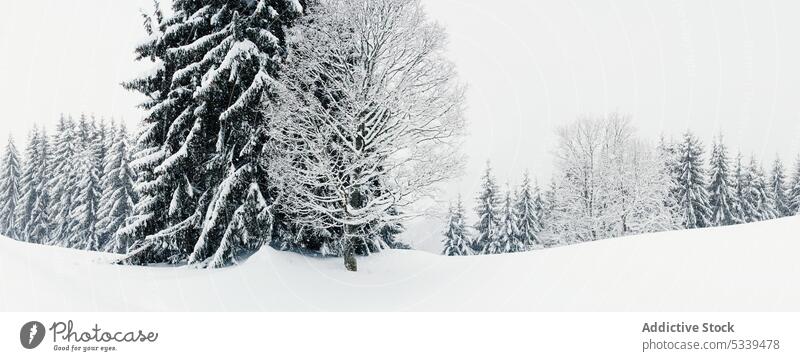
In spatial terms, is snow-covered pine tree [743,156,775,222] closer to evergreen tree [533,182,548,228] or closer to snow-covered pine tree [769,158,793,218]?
snow-covered pine tree [769,158,793,218]

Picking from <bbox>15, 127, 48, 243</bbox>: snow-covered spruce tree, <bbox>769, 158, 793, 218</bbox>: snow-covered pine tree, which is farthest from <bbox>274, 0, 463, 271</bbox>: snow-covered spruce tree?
<bbox>769, 158, 793, 218</bbox>: snow-covered pine tree

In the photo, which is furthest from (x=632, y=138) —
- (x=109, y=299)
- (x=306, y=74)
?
(x=109, y=299)

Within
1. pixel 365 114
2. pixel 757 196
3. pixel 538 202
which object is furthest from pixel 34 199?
pixel 757 196

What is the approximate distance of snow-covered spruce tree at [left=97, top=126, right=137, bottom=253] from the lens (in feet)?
124

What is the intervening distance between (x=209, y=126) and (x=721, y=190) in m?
43.2

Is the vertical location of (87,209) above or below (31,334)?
above

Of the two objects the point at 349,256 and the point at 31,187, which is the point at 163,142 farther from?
the point at 31,187

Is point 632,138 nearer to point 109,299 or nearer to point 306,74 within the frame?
point 306,74

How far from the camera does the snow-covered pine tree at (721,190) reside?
138ft

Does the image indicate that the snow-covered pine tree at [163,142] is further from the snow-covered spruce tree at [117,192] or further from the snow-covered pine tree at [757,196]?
the snow-covered pine tree at [757,196]

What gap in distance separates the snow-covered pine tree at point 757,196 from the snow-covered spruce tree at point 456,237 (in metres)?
25.6

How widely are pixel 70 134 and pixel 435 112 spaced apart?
44075 mm

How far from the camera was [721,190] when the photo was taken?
4247cm

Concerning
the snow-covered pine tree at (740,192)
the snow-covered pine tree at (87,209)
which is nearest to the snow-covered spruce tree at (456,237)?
the snow-covered pine tree at (740,192)
